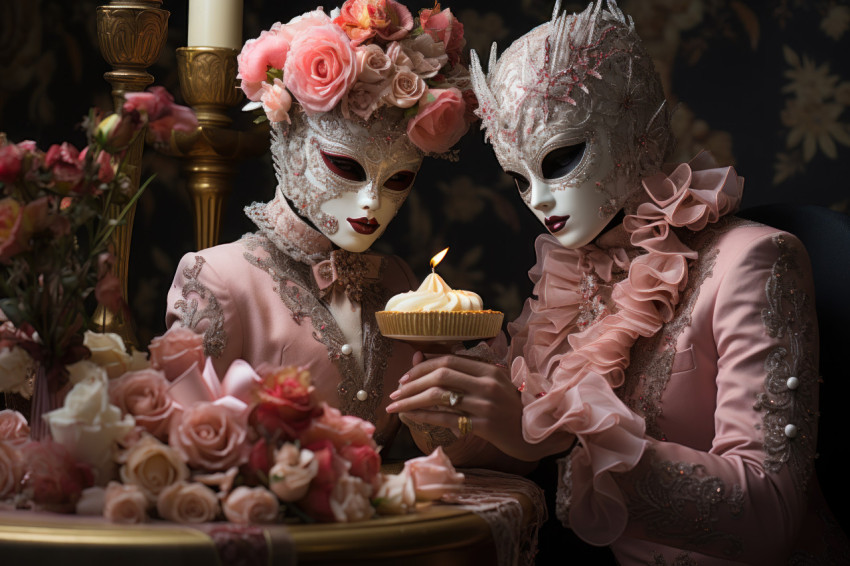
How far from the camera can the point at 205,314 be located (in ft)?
5.56

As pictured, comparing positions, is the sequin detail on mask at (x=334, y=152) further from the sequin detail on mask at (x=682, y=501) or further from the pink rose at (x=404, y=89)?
the sequin detail on mask at (x=682, y=501)

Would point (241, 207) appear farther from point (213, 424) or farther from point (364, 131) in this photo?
point (213, 424)

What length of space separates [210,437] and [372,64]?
2.47ft

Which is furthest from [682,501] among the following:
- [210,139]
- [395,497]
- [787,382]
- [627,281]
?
[210,139]

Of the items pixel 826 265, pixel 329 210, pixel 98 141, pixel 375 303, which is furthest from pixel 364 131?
pixel 826 265

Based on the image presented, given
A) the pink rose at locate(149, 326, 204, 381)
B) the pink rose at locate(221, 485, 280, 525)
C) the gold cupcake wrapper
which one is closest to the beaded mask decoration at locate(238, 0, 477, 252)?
the gold cupcake wrapper

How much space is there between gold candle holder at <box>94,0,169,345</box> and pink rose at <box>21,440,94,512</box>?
2.70 feet

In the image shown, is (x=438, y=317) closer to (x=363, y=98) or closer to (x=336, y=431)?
(x=336, y=431)

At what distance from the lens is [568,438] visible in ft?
5.16

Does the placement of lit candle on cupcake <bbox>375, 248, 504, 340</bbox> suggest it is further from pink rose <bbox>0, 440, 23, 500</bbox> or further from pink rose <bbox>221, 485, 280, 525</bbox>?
pink rose <bbox>0, 440, 23, 500</bbox>

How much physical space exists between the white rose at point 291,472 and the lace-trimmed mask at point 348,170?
64 centimetres

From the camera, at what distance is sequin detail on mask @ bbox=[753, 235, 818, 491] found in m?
1.55

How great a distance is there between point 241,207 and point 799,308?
1.35m

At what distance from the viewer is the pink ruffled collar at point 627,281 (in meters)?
1.69
